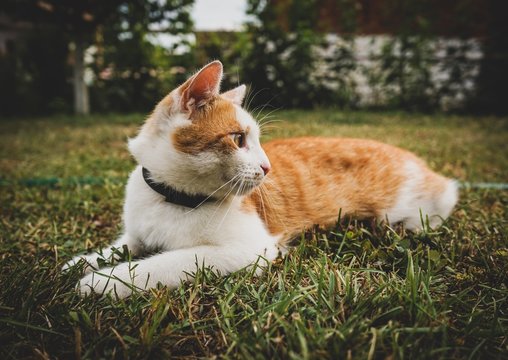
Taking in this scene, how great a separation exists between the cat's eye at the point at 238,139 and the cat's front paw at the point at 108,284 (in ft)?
2.17

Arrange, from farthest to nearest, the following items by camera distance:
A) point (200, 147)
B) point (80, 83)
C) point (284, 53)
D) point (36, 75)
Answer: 1. point (284, 53)
2. point (36, 75)
3. point (80, 83)
4. point (200, 147)

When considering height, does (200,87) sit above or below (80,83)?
above

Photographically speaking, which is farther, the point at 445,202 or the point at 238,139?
the point at 445,202

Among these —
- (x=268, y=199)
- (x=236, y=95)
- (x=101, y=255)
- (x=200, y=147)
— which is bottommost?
(x=101, y=255)

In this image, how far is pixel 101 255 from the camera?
1538mm

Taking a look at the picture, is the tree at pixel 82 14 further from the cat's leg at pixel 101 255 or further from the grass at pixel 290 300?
the cat's leg at pixel 101 255

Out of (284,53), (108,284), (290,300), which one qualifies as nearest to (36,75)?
(284,53)

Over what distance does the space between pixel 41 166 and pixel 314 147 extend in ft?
9.00

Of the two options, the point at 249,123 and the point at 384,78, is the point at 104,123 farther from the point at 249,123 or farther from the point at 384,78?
the point at 384,78

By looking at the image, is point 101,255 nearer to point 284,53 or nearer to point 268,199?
point 268,199

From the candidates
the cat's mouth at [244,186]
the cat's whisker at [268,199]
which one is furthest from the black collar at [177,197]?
the cat's whisker at [268,199]

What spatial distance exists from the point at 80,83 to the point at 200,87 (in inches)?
317

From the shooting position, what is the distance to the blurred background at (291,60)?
827 cm

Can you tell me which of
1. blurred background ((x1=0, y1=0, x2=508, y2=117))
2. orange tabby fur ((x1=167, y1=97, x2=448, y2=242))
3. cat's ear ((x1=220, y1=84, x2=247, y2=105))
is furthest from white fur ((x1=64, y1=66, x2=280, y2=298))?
blurred background ((x1=0, y1=0, x2=508, y2=117))
